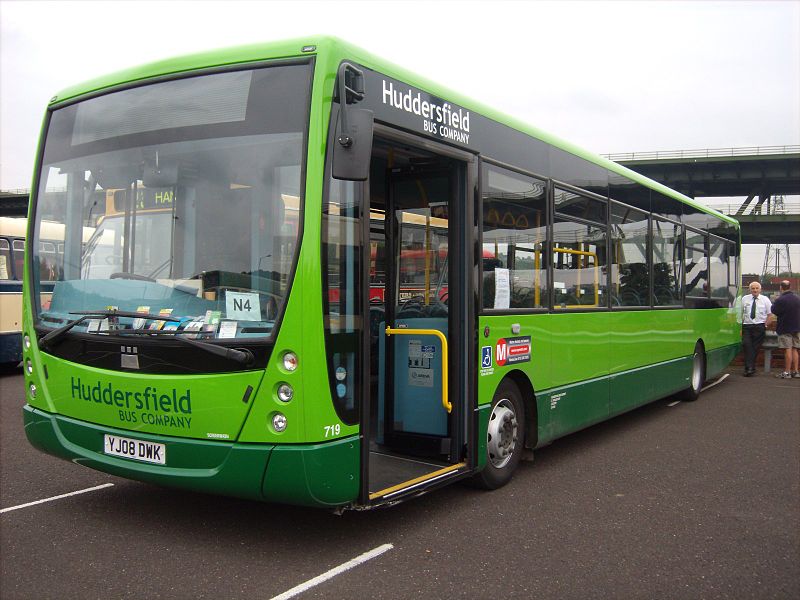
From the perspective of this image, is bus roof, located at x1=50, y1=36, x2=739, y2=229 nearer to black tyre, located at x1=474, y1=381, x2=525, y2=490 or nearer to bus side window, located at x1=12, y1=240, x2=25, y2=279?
black tyre, located at x1=474, y1=381, x2=525, y2=490

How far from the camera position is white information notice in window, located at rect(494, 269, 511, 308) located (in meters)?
5.91

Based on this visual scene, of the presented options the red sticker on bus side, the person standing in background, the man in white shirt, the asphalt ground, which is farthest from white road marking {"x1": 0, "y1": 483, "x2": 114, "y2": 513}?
the man in white shirt

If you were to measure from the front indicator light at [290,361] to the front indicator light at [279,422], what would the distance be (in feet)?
0.86

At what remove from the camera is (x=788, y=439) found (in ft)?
27.7

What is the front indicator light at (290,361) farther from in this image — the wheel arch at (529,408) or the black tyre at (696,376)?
the black tyre at (696,376)

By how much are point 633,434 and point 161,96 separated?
657cm

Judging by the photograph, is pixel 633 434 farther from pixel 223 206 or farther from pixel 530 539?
pixel 223 206

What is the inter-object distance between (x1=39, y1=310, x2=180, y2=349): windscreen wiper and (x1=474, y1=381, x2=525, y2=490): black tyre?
2.73 m

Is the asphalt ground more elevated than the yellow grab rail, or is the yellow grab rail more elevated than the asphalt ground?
the yellow grab rail

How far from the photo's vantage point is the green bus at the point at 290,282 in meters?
4.14

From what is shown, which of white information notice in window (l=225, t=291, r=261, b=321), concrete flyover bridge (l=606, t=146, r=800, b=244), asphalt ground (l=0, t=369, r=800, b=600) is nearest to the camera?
asphalt ground (l=0, t=369, r=800, b=600)

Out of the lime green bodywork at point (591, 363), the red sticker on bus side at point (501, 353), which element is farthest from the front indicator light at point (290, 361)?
the red sticker on bus side at point (501, 353)

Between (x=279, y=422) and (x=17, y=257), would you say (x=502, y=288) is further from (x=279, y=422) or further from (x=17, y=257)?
(x=17, y=257)

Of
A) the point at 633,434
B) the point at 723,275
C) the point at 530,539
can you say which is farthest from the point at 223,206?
the point at 723,275
